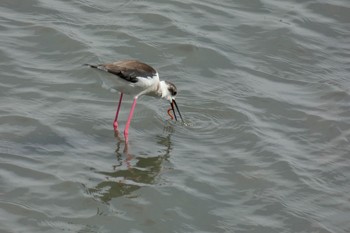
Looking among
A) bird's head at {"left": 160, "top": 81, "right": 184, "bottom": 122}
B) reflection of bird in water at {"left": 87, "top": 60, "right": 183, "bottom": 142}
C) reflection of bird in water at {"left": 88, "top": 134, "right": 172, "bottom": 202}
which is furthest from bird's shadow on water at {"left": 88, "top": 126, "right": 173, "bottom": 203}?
bird's head at {"left": 160, "top": 81, "right": 184, "bottom": 122}

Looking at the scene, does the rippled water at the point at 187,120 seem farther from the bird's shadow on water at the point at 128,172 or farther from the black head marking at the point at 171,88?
the black head marking at the point at 171,88

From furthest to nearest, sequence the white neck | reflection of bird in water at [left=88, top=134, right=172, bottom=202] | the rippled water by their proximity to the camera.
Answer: the white neck, reflection of bird in water at [left=88, top=134, right=172, bottom=202], the rippled water

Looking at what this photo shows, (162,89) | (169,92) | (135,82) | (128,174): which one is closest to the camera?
(128,174)

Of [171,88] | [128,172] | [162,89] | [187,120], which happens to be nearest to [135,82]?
[162,89]

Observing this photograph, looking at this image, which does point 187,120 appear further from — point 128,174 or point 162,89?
point 128,174

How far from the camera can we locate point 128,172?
28.4 ft

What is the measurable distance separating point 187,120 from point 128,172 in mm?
1828

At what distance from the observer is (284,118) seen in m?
10.3

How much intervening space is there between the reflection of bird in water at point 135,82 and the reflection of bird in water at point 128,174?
490 mm

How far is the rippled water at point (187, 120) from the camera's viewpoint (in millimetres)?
7859

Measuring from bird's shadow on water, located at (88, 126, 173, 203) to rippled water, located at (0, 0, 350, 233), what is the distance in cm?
2

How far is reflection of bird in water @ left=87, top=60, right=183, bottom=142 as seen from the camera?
9.52 m

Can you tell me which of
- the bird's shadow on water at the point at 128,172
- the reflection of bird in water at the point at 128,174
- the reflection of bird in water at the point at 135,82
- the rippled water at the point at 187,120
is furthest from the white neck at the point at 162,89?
the reflection of bird in water at the point at 128,174

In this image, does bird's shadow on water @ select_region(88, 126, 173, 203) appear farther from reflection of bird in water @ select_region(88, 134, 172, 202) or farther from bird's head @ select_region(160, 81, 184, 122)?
bird's head @ select_region(160, 81, 184, 122)
